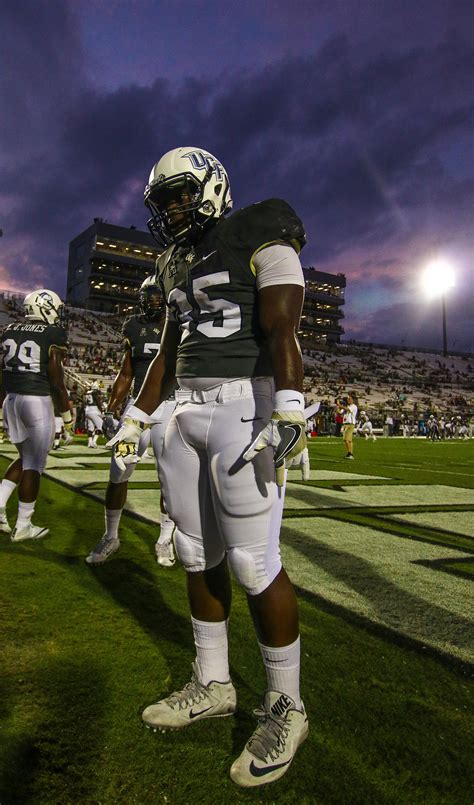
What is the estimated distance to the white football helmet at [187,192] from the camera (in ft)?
6.57

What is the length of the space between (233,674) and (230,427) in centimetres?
113

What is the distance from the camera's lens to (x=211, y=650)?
75.9 inches

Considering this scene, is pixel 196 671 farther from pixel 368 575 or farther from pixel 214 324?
pixel 368 575

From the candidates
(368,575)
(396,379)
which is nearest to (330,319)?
(396,379)

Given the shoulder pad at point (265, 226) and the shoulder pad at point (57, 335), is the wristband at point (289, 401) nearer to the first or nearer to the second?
the shoulder pad at point (265, 226)

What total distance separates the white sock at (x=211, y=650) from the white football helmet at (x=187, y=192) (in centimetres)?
148

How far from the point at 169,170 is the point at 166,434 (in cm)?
101

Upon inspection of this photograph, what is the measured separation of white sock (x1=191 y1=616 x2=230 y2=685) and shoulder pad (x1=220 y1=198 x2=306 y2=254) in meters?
1.36

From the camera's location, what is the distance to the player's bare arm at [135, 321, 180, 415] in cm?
225

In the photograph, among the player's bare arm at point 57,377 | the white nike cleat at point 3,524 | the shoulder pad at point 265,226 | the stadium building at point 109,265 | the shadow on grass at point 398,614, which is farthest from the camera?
the stadium building at point 109,265

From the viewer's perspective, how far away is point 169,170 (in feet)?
6.63

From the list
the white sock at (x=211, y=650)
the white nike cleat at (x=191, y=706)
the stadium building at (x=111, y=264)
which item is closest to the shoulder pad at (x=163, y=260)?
the white sock at (x=211, y=650)

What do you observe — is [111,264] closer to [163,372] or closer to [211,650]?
[163,372]

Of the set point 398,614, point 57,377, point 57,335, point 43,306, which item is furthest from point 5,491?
point 398,614
